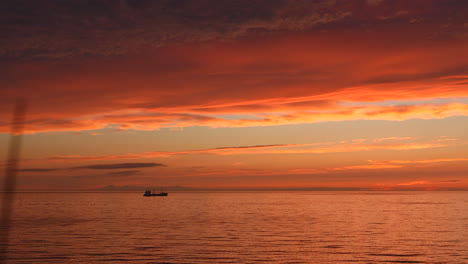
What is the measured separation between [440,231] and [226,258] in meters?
40.8

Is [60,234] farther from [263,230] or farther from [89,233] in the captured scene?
[263,230]

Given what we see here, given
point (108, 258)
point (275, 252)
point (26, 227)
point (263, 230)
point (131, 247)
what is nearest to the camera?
point (108, 258)

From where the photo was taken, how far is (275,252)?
47.6m

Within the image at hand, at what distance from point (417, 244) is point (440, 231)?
16.7 m

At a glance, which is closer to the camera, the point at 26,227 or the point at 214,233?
the point at 214,233

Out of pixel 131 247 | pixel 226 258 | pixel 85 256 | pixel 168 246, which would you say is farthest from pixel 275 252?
pixel 85 256

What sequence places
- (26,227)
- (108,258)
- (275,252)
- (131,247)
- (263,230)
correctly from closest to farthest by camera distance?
(108,258), (275,252), (131,247), (263,230), (26,227)

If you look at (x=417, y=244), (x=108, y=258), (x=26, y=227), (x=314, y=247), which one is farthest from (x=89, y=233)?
(x=417, y=244)

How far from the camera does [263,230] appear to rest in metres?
68.9

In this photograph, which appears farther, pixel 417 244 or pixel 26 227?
pixel 26 227

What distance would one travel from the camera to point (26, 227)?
74312 millimetres

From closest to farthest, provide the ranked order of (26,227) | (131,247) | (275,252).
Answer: (275,252) < (131,247) < (26,227)

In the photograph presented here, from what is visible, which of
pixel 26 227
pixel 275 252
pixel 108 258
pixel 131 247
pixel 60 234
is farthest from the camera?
pixel 26 227

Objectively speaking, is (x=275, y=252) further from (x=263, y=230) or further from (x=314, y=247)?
(x=263, y=230)
